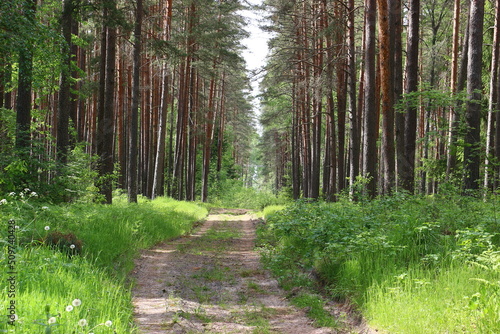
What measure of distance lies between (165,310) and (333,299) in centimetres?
239

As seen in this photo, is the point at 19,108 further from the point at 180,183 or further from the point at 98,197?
the point at 180,183

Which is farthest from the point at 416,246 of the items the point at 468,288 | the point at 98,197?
the point at 98,197

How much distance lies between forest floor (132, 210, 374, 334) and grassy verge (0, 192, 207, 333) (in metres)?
0.37

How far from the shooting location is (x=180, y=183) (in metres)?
26.4

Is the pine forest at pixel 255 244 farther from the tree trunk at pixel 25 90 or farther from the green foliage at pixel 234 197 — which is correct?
the green foliage at pixel 234 197

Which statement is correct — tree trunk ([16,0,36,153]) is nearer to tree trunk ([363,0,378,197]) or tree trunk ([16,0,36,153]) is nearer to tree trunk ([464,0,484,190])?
tree trunk ([363,0,378,197])

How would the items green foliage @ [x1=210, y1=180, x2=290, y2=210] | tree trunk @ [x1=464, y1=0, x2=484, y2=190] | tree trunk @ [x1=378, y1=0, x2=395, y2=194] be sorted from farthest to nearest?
green foliage @ [x1=210, y1=180, x2=290, y2=210]
tree trunk @ [x1=378, y1=0, x2=395, y2=194]
tree trunk @ [x1=464, y1=0, x2=484, y2=190]

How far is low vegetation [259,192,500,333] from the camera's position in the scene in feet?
11.8

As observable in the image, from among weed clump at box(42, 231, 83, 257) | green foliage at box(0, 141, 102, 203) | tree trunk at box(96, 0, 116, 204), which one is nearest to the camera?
weed clump at box(42, 231, 83, 257)

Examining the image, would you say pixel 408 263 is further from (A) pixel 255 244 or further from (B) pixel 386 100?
(B) pixel 386 100

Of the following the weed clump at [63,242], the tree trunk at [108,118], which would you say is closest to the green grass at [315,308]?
the weed clump at [63,242]

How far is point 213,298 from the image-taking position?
5691 mm

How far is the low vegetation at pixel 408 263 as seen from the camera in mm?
3605

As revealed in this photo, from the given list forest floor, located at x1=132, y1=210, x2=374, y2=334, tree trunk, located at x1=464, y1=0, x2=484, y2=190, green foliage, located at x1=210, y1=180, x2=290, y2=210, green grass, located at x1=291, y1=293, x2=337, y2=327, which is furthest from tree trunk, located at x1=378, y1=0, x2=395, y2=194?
green foliage, located at x1=210, y1=180, x2=290, y2=210
